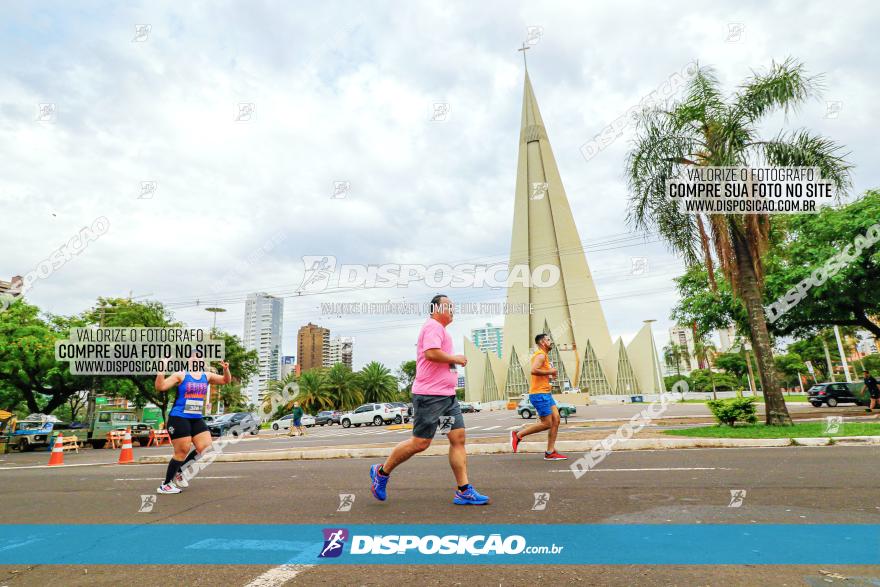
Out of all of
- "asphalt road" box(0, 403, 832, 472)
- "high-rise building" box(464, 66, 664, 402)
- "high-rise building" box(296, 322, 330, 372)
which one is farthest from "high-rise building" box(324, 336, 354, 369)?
"asphalt road" box(0, 403, 832, 472)

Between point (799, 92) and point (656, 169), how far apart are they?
135 inches

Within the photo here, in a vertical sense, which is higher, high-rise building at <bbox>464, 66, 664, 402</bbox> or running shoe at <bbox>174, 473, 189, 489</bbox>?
high-rise building at <bbox>464, 66, 664, 402</bbox>

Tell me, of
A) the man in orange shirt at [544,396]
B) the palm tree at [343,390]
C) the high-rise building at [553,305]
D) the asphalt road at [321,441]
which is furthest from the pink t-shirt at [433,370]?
the high-rise building at [553,305]

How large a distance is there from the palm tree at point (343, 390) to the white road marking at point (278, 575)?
55852mm

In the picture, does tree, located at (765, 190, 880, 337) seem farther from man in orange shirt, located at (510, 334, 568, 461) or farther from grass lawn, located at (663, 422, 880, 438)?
man in orange shirt, located at (510, 334, 568, 461)

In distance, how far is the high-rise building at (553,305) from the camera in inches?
3031

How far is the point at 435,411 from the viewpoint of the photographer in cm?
450


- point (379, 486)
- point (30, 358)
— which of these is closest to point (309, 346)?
point (30, 358)

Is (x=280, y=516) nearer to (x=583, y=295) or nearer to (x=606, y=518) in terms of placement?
(x=606, y=518)

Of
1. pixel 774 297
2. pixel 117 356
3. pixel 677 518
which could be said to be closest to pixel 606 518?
pixel 677 518

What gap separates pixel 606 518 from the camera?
12.5ft

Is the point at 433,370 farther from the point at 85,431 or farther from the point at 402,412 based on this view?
the point at 402,412

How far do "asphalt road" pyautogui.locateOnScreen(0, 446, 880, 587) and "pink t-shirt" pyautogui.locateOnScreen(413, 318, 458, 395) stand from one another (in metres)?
1.06

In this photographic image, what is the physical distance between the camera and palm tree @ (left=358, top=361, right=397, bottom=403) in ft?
197
